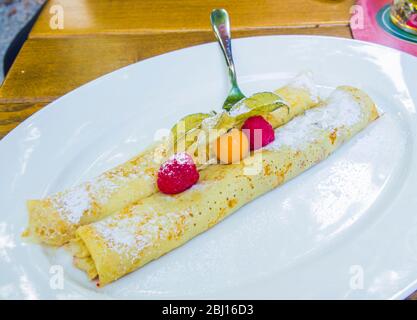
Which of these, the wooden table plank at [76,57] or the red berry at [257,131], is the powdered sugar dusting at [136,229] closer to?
the red berry at [257,131]

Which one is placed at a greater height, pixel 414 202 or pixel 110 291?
pixel 414 202

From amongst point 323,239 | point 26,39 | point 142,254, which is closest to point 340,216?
point 323,239

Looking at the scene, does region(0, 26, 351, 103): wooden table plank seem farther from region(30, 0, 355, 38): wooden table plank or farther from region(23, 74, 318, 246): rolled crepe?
region(23, 74, 318, 246): rolled crepe

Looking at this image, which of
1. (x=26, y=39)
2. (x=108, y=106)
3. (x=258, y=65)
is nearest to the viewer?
(x=108, y=106)

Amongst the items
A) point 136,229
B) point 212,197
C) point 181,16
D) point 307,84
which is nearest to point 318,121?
point 307,84

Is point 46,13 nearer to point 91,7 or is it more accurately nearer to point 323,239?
point 91,7

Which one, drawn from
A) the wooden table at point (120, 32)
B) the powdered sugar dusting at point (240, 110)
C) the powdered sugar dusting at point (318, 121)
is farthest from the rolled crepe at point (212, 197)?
the wooden table at point (120, 32)
